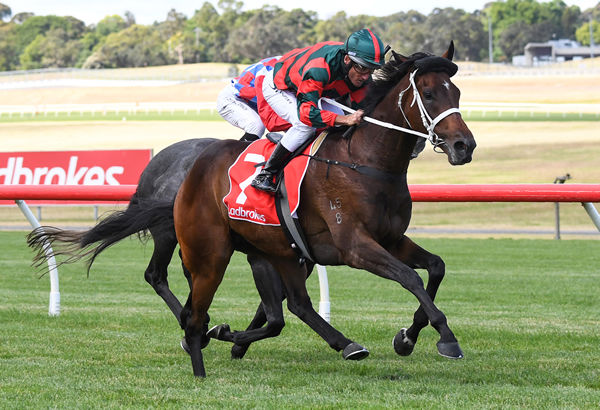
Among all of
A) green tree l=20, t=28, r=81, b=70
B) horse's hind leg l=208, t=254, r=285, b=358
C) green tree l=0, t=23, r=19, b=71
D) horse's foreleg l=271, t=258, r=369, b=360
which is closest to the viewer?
horse's foreleg l=271, t=258, r=369, b=360

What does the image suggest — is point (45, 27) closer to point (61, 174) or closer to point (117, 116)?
point (117, 116)

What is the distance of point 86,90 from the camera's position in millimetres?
69750

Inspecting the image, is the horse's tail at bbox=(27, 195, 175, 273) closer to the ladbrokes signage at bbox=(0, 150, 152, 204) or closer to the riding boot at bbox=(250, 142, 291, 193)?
the riding boot at bbox=(250, 142, 291, 193)

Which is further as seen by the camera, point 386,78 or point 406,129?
point 386,78

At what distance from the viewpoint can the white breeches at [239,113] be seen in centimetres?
663

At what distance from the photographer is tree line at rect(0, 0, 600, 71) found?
10088cm

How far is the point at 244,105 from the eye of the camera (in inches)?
265

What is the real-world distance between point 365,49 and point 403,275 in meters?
1.15

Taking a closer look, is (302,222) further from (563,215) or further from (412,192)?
(563,215)

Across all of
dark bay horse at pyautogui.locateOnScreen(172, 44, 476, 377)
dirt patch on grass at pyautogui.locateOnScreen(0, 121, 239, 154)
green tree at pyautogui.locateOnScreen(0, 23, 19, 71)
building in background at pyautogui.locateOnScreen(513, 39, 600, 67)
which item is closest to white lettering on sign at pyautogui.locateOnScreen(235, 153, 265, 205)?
dark bay horse at pyautogui.locateOnScreen(172, 44, 476, 377)

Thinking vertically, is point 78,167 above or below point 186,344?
below

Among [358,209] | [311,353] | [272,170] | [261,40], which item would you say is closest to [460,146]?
[358,209]

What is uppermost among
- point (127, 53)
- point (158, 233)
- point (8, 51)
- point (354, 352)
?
point (158, 233)

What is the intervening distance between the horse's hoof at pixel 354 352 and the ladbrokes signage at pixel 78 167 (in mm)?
14930
